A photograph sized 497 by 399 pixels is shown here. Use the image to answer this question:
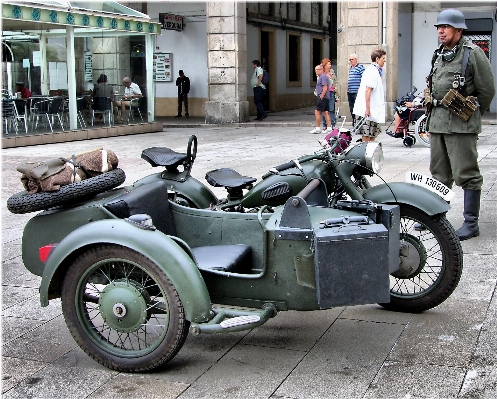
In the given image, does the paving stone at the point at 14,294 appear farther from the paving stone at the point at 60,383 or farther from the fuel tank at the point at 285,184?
the fuel tank at the point at 285,184

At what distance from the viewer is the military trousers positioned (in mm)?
6348

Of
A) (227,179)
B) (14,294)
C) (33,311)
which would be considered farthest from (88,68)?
(33,311)

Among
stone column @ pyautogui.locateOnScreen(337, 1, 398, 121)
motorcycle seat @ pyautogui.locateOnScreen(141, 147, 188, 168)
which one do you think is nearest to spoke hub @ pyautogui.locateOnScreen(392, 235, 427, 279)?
motorcycle seat @ pyautogui.locateOnScreen(141, 147, 188, 168)

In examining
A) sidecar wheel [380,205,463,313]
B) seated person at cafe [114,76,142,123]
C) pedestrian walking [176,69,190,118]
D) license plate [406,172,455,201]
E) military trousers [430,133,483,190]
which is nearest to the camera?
sidecar wheel [380,205,463,313]

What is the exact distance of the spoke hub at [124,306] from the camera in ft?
12.3

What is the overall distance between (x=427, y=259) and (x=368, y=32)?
51.7 feet

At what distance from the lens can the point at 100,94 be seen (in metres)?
18.4

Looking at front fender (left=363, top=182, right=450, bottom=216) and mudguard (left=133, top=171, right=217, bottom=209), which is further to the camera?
mudguard (left=133, top=171, right=217, bottom=209)

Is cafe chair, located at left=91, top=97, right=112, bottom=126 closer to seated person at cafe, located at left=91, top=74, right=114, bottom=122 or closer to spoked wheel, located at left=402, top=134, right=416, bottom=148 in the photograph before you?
seated person at cafe, located at left=91, top=74, right=114, bottom=122

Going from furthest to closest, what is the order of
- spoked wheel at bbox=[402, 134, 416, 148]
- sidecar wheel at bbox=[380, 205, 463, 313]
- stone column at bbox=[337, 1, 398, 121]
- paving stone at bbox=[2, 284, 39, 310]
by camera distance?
stone column at bbox=[337, 1, 398, 121] < spoked wheel at bbox=[402, 134, 416, 148] < paving stone at bbox=[2, 284, 39, 310] < sidecar wheel at bbox=[380, 205, 463, 313]

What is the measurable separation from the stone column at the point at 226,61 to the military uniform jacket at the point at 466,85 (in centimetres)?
1474

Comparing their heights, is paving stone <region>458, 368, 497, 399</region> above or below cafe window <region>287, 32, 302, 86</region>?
below

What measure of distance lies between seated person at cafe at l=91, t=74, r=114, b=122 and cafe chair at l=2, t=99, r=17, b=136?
278cm

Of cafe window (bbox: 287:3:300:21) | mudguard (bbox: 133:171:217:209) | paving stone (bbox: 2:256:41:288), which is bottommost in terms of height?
paving stone (bbox: 2:256:41:288)
